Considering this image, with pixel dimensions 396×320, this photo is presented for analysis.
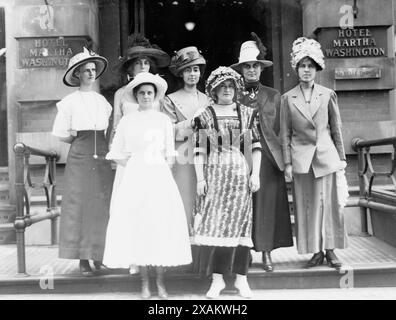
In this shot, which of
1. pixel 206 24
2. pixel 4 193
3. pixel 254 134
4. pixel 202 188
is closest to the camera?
pixel 202 188

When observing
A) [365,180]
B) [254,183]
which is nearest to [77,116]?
[254,183]

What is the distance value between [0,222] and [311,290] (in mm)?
3978

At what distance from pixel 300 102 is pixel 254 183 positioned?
0.93m

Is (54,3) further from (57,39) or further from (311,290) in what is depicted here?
(311,290)

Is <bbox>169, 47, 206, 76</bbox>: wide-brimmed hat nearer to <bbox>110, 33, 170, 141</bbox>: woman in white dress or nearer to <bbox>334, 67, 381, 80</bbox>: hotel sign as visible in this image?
<bbox>110, 33, 170, 141</bbox>: woman in white dress

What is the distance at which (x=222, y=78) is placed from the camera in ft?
16.0

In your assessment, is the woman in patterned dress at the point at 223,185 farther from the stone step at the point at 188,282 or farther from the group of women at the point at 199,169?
the stone step at the point at 188,282

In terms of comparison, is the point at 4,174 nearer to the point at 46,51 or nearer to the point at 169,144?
the point at 46,51

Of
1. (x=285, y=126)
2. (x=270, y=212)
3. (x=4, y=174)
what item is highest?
(x=285, y=126)

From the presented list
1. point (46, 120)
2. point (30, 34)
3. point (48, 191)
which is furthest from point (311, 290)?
point (30, 34)

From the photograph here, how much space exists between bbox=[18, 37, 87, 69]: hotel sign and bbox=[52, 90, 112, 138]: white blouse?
1923 millimetres

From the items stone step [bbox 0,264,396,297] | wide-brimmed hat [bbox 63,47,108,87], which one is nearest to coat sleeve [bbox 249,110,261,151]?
stone step [bbox 0,264,396,297]

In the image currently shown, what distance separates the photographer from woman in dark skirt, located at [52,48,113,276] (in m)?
5.27
